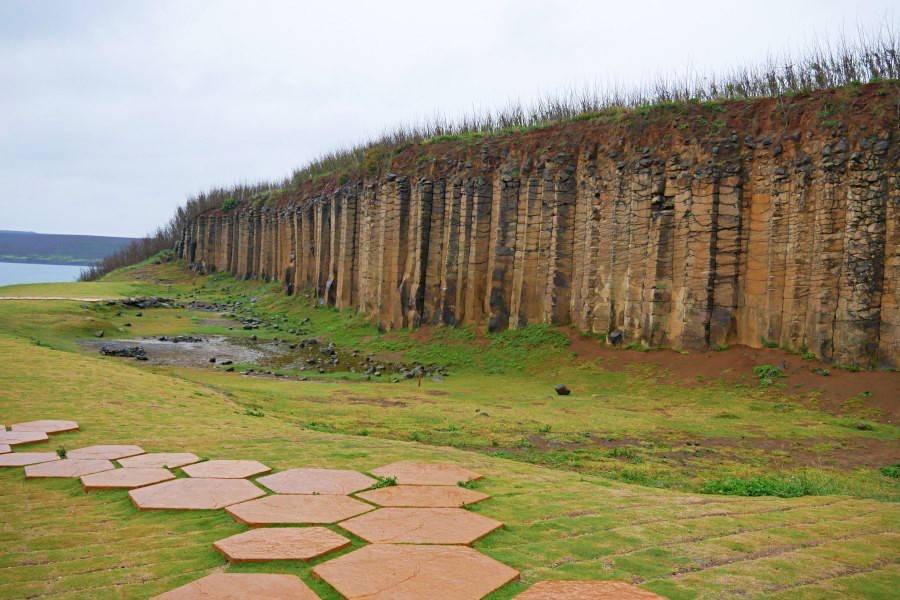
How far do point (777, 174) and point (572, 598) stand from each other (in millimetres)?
15218

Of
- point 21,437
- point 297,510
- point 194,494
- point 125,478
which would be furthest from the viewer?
point 21,437

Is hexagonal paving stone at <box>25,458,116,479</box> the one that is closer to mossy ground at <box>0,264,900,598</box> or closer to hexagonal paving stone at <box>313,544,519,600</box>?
mossy ground at <box>0,264,900,598</box>

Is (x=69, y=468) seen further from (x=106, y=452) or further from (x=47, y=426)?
(x=47, y=426)

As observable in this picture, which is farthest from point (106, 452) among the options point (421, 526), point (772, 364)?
point (772, 364)

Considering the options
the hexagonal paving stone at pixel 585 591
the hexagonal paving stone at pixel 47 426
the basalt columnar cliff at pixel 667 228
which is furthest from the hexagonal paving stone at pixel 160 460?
the basalt columnar cliff at pixel 667 228

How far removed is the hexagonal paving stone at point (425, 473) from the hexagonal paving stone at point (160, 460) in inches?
59.3

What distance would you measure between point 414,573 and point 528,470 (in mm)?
2998

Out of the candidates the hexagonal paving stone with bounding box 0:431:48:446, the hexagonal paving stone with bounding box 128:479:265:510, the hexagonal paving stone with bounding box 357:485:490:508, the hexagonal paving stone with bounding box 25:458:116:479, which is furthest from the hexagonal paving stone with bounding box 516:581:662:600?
the hexagonal paving stone with bounding box 0:431:48:446

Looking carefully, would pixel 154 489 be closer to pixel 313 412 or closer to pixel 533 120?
pixel 313 412

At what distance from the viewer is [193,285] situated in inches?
1950

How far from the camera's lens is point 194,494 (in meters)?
4.54

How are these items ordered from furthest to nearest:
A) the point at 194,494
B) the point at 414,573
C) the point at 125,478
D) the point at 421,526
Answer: the point at 125,478 < the point at 194,494 < the point at 421,526 < the point at 414,573

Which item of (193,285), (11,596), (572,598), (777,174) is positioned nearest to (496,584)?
(572,598)

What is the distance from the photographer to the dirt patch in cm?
1312
